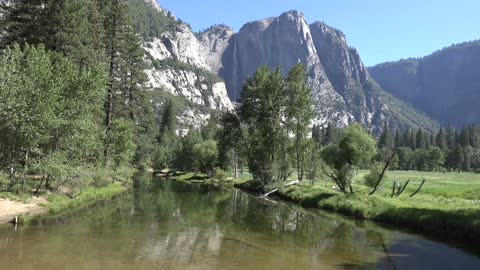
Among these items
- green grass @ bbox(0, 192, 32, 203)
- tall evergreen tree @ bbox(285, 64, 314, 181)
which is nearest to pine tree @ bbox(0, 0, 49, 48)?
green grass @ bbox(0, 192, 32, 203)

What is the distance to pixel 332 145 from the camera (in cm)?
4000

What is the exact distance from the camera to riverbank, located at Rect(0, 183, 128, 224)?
76.4ft

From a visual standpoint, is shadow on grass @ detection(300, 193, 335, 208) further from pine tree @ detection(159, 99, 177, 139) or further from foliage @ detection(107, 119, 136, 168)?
pine tree @ detection(159, 99, 177, 139)

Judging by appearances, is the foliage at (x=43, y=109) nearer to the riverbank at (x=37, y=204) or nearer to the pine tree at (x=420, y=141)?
the riverbank at (x=37, y=204)

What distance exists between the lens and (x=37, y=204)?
89.2ft

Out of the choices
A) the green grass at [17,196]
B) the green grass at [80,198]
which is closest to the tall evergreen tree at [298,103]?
the green grass at [80,198]

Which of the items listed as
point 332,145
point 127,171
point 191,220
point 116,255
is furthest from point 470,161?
point 116,255

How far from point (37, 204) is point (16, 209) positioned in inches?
95.5

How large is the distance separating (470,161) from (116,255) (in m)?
157

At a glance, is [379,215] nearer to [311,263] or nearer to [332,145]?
[332,145]

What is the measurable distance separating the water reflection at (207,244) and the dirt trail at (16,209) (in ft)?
5.73

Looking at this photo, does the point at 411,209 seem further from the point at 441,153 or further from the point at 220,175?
the point at 441,153

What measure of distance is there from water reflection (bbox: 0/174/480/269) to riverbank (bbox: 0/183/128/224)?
1400 millimetres

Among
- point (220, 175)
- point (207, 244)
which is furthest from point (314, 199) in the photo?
point (220, 175)
